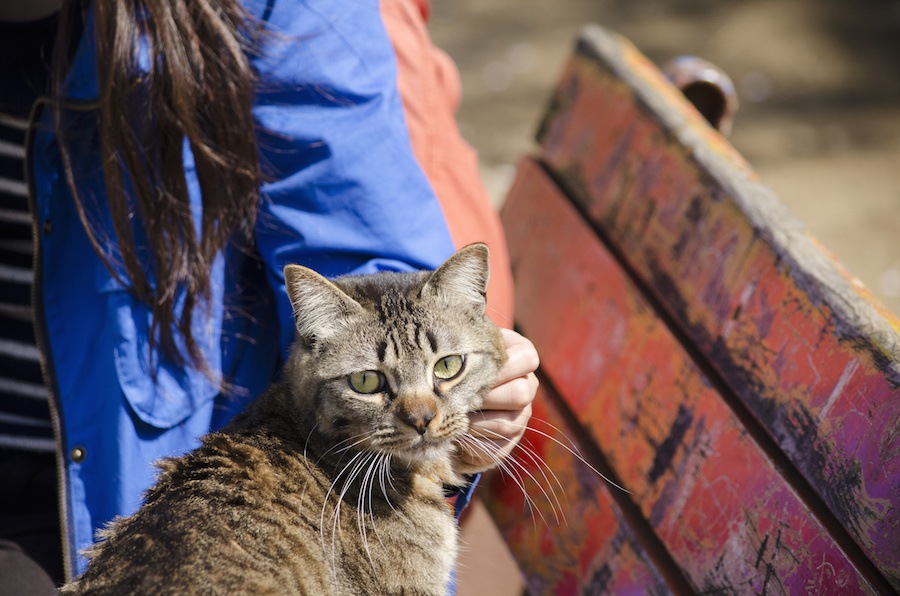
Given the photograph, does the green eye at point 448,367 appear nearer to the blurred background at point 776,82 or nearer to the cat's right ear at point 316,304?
the cat's right ear at point 316,304

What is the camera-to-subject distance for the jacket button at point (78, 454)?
5.70ft

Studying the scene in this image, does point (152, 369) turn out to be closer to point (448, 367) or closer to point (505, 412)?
point (448, 367)

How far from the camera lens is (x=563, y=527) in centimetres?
181

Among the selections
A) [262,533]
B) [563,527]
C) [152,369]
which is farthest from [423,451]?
[152,369]

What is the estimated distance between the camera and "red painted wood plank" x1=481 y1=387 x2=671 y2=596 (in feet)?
5.32

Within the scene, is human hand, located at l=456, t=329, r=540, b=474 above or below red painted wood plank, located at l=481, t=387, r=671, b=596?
above

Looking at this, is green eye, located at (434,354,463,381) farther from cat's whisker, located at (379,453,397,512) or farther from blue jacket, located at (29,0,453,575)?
blue jacket, located at (29,0,453,575)

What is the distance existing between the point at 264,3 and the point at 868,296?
1406 millimetres

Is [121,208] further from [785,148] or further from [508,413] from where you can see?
[785,148]

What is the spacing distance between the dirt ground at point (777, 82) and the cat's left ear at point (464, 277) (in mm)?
2409

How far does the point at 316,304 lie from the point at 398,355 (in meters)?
0.19

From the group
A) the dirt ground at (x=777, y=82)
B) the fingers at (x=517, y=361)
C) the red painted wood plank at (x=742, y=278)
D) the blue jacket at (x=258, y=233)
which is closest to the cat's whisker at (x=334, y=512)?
the fingers at (x=517, y=361)

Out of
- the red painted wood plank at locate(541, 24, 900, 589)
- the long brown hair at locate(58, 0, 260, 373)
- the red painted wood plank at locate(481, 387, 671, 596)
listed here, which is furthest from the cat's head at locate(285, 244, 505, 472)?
the red painted wood plank at locate(541, 24, 900, 589)

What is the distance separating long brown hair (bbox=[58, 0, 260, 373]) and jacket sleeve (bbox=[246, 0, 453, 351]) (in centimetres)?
7
